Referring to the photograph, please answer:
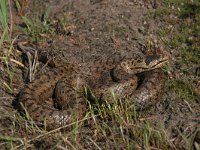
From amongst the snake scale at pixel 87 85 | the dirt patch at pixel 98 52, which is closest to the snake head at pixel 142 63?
the snake scale at pixel 87 85

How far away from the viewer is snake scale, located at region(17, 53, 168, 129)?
6.88 meters

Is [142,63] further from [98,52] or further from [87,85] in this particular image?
[87,85]

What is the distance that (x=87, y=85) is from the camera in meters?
7.32

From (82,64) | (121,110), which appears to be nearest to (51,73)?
(82,64)

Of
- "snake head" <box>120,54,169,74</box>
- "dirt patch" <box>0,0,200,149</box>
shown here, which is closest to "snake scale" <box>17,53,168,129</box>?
"snake head" <box>120,54,169,74</box>

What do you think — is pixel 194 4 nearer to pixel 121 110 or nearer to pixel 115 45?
pixel 115 45

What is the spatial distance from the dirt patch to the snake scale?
0.19 m

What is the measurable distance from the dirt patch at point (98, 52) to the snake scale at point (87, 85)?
19 cm

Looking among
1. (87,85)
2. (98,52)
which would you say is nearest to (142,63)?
(98,52)

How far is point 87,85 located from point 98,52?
1.23 m

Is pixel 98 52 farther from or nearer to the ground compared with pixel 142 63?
farther from the ground

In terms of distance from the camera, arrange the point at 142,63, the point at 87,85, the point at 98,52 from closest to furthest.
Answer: the point at 87,85 → the point at 142,63 → the point at 98,52

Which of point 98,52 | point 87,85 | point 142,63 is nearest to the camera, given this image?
point 87,85

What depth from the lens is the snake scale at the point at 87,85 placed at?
6883 millimetres
